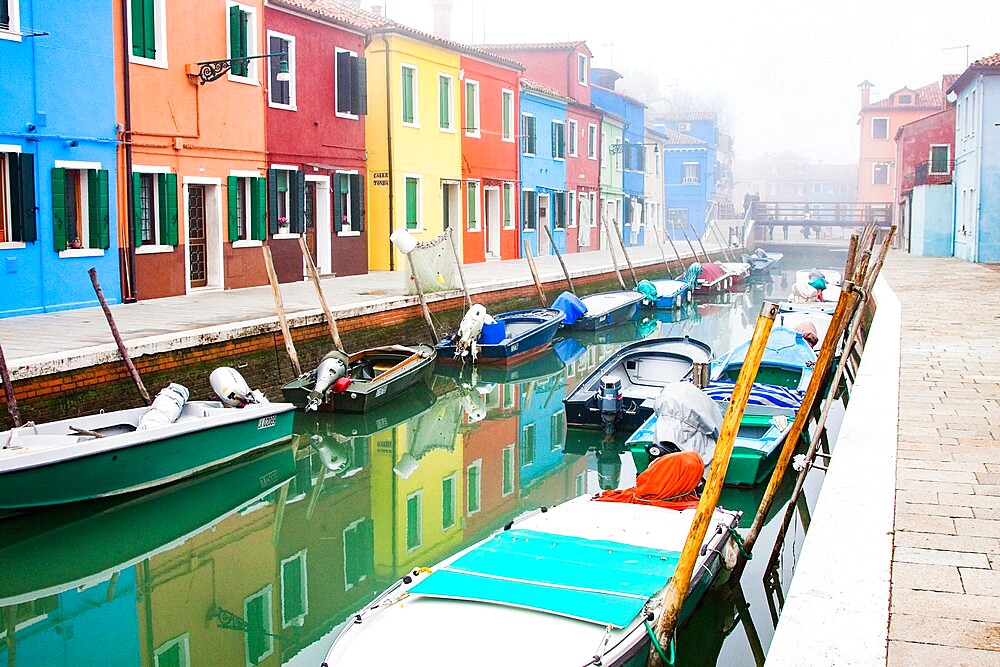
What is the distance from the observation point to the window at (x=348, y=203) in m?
21.5

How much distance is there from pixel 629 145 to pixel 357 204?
70.6 feet

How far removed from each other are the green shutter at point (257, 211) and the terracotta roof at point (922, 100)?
45055 mm

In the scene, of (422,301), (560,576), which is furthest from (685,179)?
(560,576)

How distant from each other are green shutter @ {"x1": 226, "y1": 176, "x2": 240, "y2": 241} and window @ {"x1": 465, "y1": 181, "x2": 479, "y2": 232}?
971 cm

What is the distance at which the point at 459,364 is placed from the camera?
703 inches

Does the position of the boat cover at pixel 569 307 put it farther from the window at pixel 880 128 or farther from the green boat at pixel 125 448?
the window at pixel 880 128

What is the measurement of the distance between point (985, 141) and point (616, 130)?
15671 mm

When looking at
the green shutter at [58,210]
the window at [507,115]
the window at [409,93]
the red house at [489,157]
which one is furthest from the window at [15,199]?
the window at [507,115]

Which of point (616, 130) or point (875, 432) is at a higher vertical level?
point (616, 130)

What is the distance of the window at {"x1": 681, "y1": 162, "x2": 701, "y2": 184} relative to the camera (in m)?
53.5

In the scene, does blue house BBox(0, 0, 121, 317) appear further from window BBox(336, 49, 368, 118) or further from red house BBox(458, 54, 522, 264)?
red house BBox(458, 54, 522, 264)

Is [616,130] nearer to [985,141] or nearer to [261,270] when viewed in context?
[985,141]

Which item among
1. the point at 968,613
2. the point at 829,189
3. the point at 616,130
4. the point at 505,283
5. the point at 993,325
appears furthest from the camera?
the point at 829,189

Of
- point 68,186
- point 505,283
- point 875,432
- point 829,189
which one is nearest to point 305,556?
point 875,432
